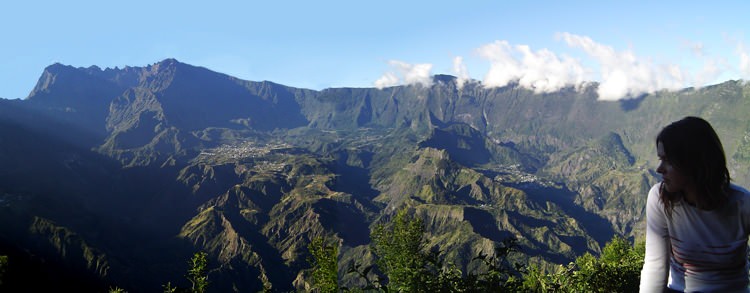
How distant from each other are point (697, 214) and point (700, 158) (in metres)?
0.75

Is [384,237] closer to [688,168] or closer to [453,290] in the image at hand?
[453,290]

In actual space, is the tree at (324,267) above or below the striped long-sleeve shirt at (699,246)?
below

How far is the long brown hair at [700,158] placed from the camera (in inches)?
224

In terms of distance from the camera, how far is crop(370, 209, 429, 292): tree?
17078mm

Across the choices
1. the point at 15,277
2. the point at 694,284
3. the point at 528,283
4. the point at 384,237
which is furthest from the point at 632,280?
the point at 15,277

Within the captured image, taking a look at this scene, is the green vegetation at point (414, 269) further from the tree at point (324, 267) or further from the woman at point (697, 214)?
the woman at point (697, 214)

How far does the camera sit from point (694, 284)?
6047 mm

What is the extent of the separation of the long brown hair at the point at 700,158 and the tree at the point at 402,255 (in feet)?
39.4

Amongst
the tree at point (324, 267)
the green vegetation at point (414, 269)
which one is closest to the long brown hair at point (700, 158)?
the green vegetation at point (414, 269)

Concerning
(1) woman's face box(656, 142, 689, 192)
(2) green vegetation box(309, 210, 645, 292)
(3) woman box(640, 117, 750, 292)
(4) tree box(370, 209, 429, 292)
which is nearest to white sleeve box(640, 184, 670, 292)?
(3) woman box(640, 117, 750, 292)

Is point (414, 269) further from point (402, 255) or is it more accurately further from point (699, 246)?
point (699, 246)

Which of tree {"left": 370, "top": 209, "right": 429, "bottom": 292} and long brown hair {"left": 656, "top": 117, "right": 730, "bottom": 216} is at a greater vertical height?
long brown hair {"left": 656, "top": 117, "right": 730, "bottom": 216}

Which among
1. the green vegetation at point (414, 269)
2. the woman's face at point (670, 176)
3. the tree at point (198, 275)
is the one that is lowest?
the tree at point (198, 275)

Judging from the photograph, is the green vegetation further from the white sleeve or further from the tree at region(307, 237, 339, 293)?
the white sleeve
